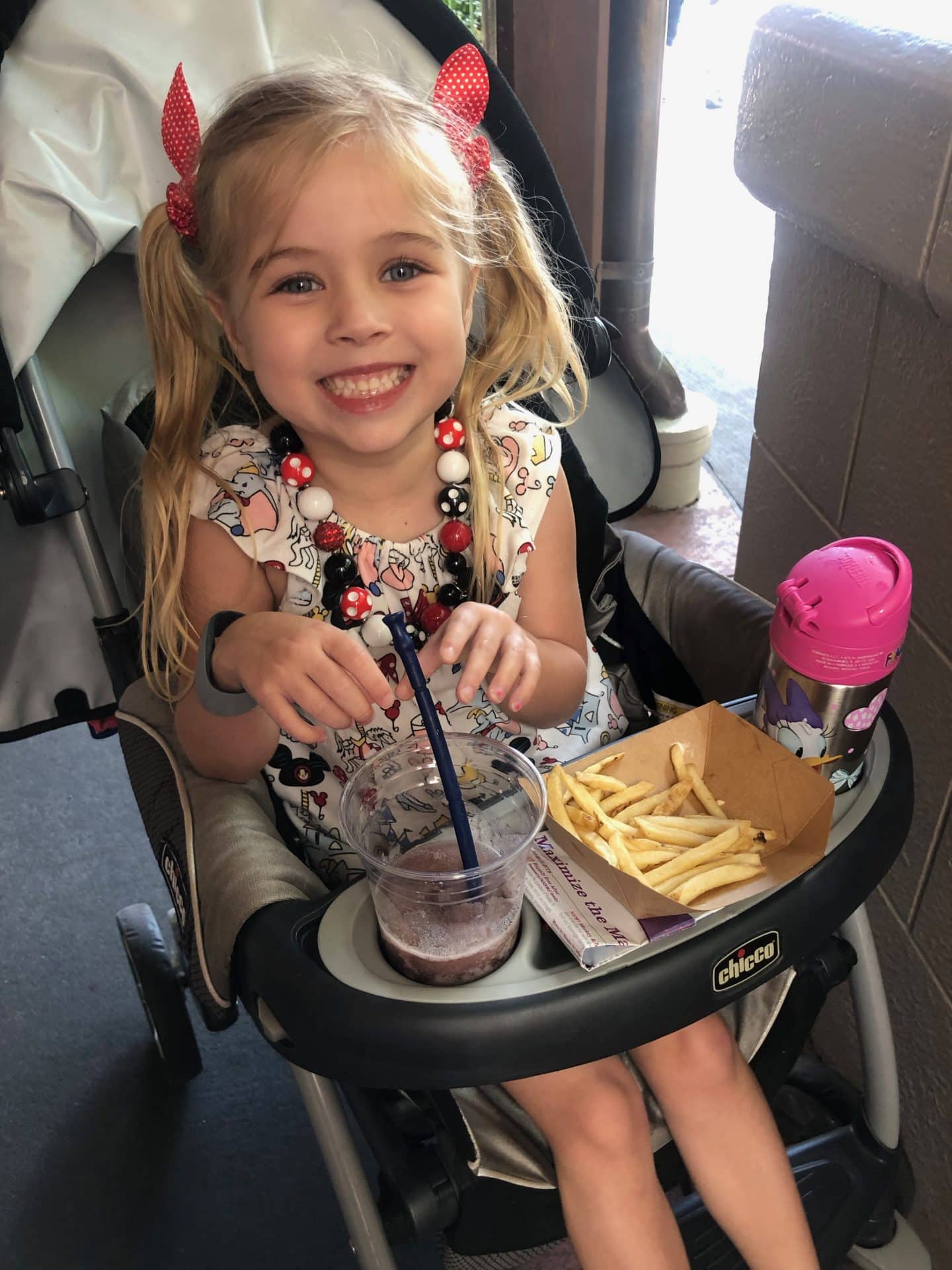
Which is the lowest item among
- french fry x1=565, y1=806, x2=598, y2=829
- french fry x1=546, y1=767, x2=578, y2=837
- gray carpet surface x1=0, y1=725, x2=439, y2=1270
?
gray carpet surface x1=0, y1=725, x2=439, y2=1270

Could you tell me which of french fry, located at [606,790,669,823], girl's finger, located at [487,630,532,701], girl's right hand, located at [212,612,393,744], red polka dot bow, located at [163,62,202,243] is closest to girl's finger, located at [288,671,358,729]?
girl's right hand, located at [212,612,393,744]

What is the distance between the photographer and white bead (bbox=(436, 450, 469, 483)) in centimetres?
103

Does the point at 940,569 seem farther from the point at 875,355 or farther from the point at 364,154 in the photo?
the point at 364,154

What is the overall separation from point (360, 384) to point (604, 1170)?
2.24 feet

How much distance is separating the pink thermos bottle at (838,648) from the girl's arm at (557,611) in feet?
0.84

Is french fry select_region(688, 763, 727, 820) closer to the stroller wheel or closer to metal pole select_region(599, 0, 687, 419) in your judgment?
the stroller wheel

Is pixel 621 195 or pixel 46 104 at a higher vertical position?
pixel 46 104

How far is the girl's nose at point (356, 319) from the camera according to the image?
85 cm

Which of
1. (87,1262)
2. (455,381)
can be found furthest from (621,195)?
(87,1262)

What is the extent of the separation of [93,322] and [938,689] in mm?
965

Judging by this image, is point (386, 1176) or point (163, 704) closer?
point (386, 1176)

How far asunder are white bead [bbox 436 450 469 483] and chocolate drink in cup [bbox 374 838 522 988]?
0.43 meters

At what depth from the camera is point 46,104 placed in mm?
1033

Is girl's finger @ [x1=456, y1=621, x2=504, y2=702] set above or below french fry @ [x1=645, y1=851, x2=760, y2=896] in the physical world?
above
